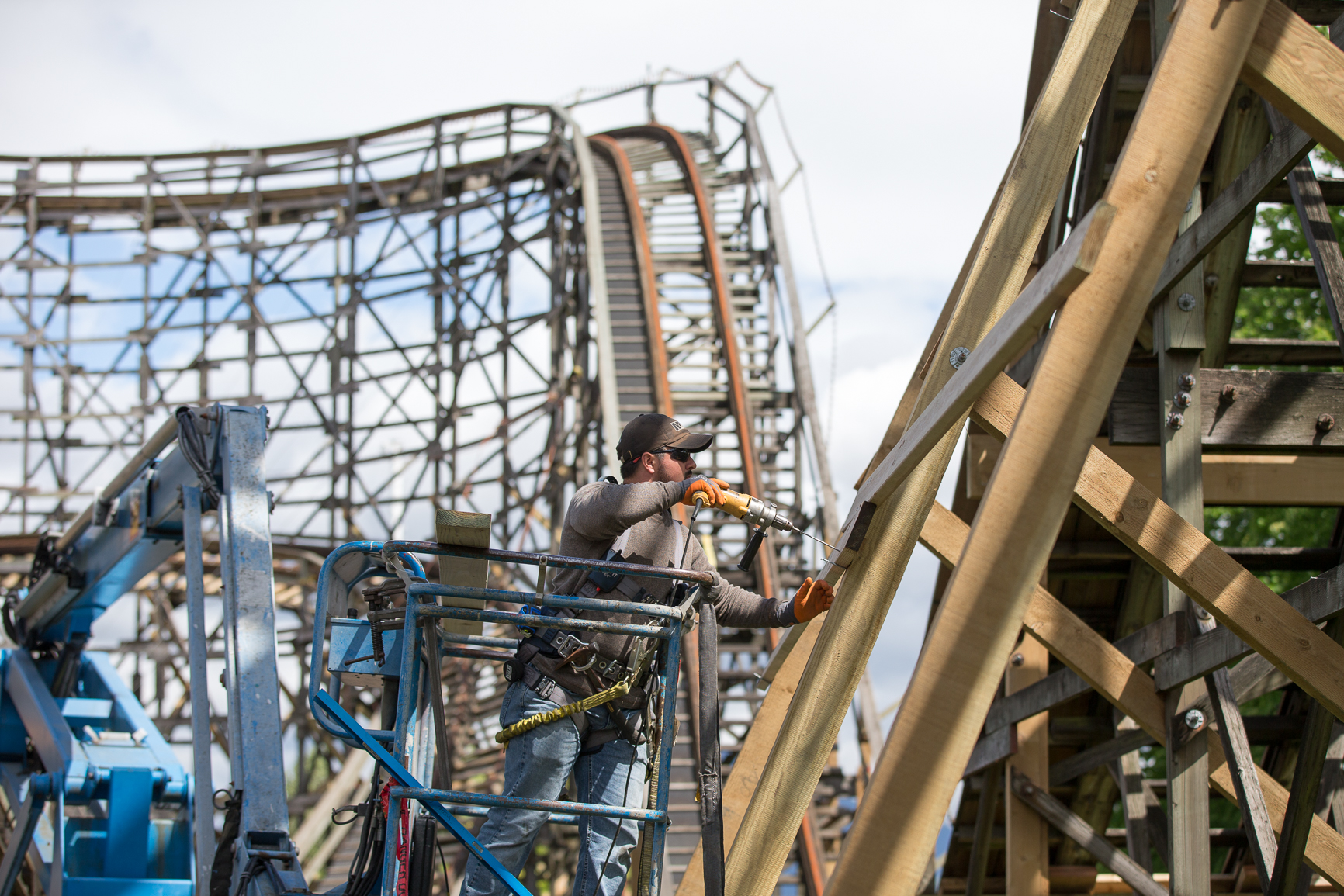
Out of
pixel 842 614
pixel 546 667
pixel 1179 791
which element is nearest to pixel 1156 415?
pixel 1179 791

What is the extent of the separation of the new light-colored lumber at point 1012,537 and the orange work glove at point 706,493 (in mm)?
1032

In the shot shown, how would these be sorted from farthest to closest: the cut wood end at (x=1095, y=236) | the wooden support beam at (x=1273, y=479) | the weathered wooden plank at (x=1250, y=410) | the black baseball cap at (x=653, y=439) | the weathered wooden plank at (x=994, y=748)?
1. the weathered wooden plank at (x=994, y=748)
2. the wooden support beam at (x=1273, y=479)
3. the weathered wooden plank at (x=1250, y=410)
4. the black baseball cap at (x=653, y=439)
5. the cut wood end at (x=1095, y=236)

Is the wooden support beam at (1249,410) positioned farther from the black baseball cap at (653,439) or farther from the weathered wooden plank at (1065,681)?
the black baseball cap at (653,439)

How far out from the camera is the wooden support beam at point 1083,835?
5180 mm

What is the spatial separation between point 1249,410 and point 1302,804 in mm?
1453

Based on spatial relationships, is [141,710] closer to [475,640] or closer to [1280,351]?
[475,640]

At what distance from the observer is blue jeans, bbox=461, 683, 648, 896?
10.9ft

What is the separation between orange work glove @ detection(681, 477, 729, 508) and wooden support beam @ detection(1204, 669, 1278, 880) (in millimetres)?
2076

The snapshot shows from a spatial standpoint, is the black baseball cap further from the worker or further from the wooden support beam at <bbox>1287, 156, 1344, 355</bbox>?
the wooden support beam at <bbox>1287, 156, 1344, 355</bbox>

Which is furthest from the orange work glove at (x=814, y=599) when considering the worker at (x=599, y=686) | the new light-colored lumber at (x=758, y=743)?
the new light-colored lumber at (x=758, y=743)

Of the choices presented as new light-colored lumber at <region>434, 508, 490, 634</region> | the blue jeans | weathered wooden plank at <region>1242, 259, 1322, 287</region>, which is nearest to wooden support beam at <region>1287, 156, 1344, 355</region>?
weathered wooden plank at <region>1242, 259, 1322, 287</region>

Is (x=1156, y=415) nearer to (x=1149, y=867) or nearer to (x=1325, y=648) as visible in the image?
(x=1325, y=648)

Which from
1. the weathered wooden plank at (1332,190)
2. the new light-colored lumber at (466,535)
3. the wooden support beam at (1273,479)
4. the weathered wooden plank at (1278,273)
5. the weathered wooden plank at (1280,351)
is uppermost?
the weathered wooden plank at (1332,190)

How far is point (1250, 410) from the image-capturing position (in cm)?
476
